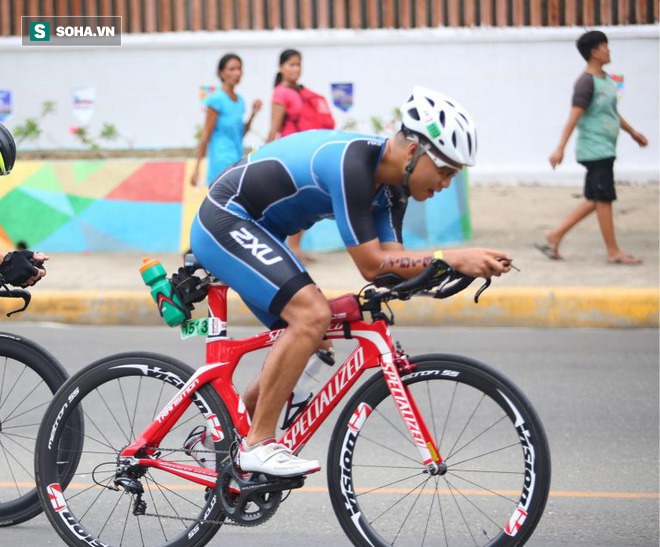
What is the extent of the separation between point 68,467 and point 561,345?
203 inches

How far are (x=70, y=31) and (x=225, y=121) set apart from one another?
640 cm

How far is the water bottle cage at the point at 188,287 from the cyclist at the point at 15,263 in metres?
0.51

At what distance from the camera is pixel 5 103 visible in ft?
50.9

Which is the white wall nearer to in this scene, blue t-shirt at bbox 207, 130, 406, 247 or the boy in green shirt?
the boy in green shirt

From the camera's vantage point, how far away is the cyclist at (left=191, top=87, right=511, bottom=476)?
420 centimetres

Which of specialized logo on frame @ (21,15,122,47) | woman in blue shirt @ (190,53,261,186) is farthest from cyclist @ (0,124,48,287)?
specialized logo on frame @ (21,15,122,47)

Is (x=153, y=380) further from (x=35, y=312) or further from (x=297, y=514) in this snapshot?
(x=35, y=312)

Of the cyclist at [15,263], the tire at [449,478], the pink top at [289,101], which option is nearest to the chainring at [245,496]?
the tire at [449,478]

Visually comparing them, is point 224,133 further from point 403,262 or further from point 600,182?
point 403,262

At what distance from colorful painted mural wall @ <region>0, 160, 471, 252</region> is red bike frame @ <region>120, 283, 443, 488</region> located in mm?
7154

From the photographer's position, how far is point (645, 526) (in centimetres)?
504

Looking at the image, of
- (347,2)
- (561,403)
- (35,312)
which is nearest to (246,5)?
(347,2)

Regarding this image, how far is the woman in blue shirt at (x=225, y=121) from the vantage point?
1056 cm

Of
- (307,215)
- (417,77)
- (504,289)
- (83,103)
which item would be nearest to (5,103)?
(83,103)
